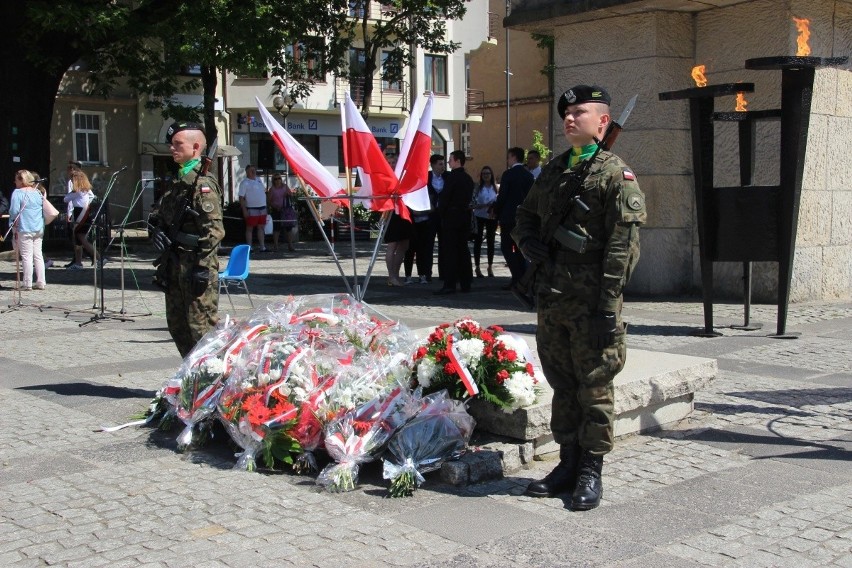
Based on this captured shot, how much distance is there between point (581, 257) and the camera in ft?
15.7

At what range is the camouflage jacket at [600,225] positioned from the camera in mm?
4656

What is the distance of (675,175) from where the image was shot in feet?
41.4

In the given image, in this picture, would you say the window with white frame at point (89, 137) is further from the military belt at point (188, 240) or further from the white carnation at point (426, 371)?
the white carnation at point (426, 371)

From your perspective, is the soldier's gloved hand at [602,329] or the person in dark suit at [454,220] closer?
the soldier's gloved hand at [602,329]

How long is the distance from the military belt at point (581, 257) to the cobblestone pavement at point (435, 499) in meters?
1.21

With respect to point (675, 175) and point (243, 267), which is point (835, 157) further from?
point (243, 267)

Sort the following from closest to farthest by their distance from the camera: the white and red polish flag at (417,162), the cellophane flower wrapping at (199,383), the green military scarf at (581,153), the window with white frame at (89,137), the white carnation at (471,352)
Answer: the green military scarf at (581,153) → the white carnation at (471,352) → the cellophane flower wrapping at (199,383) → the white and red polish flag at (417,162) → the window with white frame at (89,137)

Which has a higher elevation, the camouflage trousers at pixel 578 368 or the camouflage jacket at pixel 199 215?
the camouflage jacket at pixel 199 215

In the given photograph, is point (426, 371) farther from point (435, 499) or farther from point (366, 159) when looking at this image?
point (366, 159)

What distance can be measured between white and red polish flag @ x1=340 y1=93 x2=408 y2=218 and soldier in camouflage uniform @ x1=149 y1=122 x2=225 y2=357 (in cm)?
145

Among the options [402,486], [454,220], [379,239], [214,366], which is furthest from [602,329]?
[454,220]

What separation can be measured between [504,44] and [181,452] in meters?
52.1

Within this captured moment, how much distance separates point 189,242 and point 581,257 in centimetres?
315

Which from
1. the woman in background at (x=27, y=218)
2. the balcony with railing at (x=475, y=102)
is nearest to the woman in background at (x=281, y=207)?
the woman in background at (x=27, y=218)
